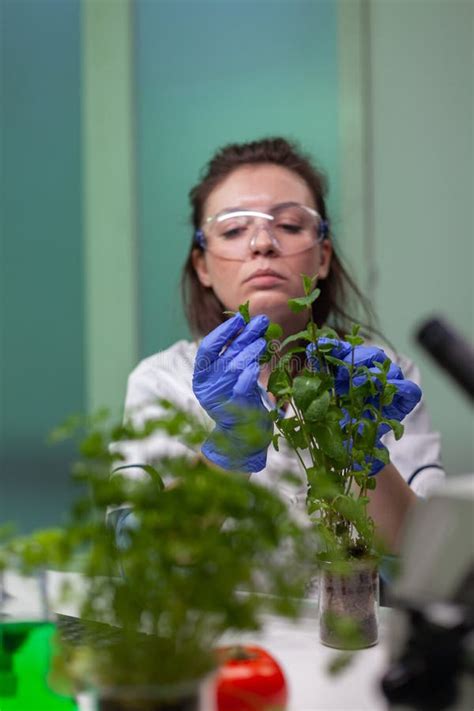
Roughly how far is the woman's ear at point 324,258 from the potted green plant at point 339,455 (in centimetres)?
71

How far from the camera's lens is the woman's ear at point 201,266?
162cm

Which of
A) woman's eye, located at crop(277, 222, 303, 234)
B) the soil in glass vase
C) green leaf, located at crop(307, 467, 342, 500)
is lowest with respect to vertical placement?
the soil in glass vase

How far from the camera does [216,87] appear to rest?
2939 mm

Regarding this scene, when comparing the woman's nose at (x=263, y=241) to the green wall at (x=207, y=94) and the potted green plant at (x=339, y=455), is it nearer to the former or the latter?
the potted green plant at (x=339, y=455)

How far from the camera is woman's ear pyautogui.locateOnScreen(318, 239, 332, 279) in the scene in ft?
5.16

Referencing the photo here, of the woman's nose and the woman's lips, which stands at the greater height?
the woman's nose

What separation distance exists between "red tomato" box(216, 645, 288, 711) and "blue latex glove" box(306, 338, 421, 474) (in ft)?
0.94

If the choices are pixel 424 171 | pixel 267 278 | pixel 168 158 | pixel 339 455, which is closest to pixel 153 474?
pixel 339 455

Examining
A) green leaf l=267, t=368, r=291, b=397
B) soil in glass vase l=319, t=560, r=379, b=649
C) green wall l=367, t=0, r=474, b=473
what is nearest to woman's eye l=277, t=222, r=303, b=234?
green leaf l=267, t=368, r=291, b=397

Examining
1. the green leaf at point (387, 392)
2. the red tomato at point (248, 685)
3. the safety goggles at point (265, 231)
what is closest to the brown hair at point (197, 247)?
the safety goggles at point (265, 231)

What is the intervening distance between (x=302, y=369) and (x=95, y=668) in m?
0.43

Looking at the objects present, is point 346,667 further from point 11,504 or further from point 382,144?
Result: point 11,504

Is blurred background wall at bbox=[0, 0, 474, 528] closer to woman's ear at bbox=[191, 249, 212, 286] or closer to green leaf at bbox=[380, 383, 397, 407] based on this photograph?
woman's ear at bbox=[191, 249, 212, 286]

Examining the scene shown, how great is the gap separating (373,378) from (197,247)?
2.72ft
